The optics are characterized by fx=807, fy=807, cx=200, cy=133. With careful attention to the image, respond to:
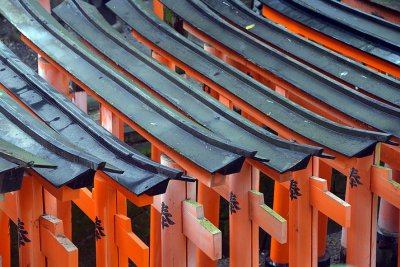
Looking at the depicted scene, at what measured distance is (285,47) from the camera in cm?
410

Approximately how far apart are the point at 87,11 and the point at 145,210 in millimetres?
2048

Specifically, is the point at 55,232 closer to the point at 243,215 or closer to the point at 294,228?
the point at 243,215

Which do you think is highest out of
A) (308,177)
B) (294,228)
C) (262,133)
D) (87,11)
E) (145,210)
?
(87,11)

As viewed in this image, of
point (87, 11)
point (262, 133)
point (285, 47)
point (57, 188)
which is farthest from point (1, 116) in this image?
point (285, 47)

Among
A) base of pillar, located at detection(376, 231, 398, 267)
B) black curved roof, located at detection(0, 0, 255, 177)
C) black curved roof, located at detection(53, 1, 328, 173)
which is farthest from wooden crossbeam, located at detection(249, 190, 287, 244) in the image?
base of pillar, located at detection(376, 231, 398, 267)

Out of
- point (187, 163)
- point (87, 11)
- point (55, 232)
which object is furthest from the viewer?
point (87, 11)

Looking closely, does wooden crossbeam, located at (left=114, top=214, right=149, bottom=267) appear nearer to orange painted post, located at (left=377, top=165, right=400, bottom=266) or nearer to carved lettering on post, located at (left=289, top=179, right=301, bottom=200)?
carved lettering on post, located at (left=289, top=179, right=301, bottom=200)

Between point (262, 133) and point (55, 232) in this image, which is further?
point (262, 133)

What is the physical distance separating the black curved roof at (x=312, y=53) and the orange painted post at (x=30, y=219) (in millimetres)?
1762

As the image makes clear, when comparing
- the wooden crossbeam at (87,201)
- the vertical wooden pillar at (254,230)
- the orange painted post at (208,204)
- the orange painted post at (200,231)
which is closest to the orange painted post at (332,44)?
the orange painted post at (208,204)

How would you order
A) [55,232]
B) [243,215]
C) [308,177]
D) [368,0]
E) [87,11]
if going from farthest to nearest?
[368,0], [87,11], [308,177], [243,215], [55,232]

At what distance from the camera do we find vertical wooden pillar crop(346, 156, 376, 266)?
3.58m

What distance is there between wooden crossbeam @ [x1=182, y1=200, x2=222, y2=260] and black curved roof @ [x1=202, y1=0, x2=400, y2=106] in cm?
117

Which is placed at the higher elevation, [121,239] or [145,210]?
[121,239]
